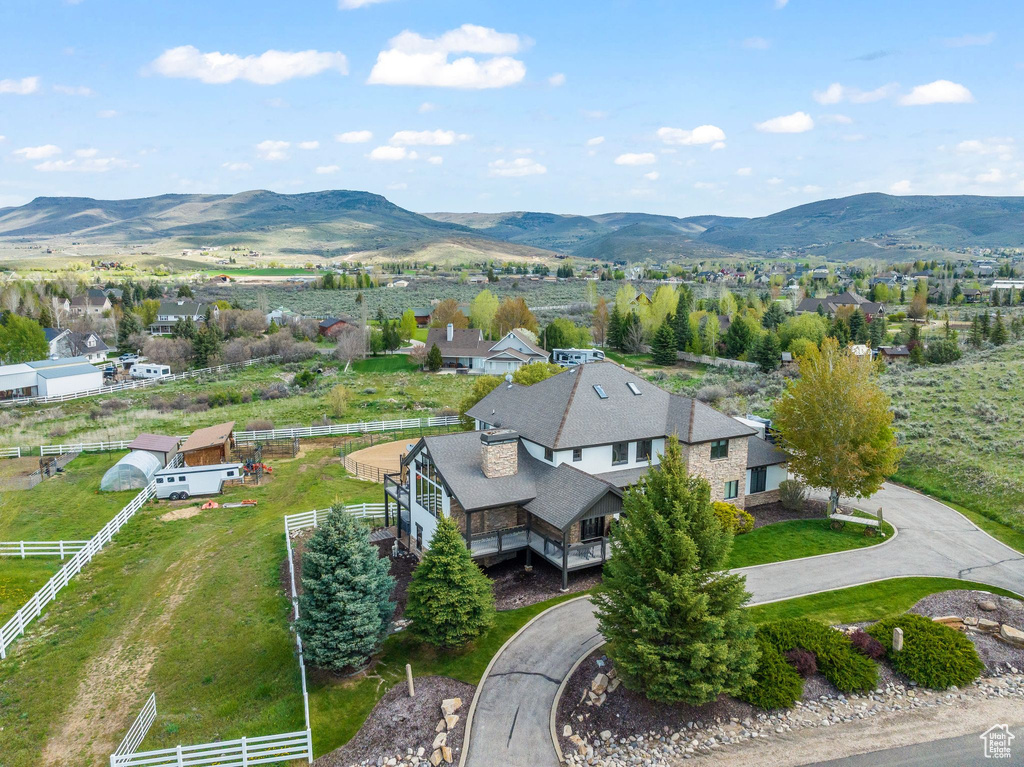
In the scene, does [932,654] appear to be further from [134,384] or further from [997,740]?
[134,384]

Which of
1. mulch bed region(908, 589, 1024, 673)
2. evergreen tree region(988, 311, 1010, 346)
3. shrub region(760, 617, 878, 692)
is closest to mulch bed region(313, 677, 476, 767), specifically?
shrub region(760, 617, 878, 692)

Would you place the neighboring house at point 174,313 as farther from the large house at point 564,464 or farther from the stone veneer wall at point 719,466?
the stone veneer wall at point 719,466

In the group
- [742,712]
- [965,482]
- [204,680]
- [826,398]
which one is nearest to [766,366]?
[965,482]

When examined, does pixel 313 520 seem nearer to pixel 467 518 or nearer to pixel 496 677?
pixel 467 518

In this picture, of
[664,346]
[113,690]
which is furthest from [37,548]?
[664,346]

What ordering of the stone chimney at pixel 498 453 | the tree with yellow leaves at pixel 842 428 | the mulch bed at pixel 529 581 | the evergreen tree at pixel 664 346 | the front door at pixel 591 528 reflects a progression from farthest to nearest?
1. the evergreen tree at pixel 664 346
2. the tree with yellow leaves at pixel 842 428
3. the stone chimney at pixel 498 453
4. the front door at pixel 591 528
5. the mulch bed at pixel 529 581

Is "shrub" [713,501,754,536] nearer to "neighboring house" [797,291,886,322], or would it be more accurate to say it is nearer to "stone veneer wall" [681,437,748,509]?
"stone veneer wall" [681,437,748,509]

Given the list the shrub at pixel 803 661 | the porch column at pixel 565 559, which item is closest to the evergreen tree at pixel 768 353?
the porch column at pixel 565 559

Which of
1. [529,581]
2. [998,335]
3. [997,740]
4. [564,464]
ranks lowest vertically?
[997,740]
